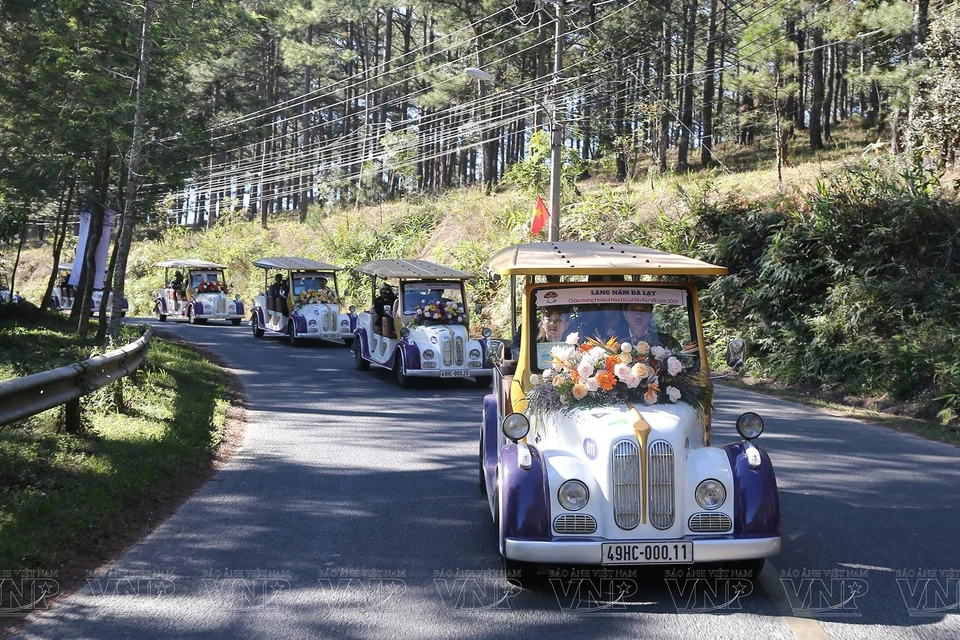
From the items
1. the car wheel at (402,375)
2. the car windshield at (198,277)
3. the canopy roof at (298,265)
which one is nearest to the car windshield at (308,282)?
the canopy roof at (298,265)

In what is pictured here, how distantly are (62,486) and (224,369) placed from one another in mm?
11461

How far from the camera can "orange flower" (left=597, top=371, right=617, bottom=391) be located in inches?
233

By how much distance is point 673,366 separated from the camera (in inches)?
236

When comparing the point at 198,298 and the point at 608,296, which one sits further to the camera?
the point at 198,298

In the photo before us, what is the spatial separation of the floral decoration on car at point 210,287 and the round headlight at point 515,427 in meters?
30.4

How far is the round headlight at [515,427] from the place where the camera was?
567 cm

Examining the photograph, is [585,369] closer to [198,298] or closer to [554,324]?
[554,324]

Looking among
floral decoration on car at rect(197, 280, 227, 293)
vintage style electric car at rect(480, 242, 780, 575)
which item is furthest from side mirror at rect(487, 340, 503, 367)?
floral decoration on car at rect(197, 280, 227, 293)

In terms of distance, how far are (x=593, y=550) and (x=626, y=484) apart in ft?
1.42

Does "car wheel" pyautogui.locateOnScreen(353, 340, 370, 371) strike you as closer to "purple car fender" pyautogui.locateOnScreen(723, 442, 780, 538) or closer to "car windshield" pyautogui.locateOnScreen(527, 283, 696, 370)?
"car windshield" pyautogui.locateOnScreen(527, 283, 696, 370)

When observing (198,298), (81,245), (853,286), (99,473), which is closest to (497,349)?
(99,473)

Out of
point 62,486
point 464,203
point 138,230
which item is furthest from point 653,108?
point 62,486

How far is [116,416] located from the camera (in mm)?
10508

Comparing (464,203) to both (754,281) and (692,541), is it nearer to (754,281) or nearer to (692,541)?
(754,281)
